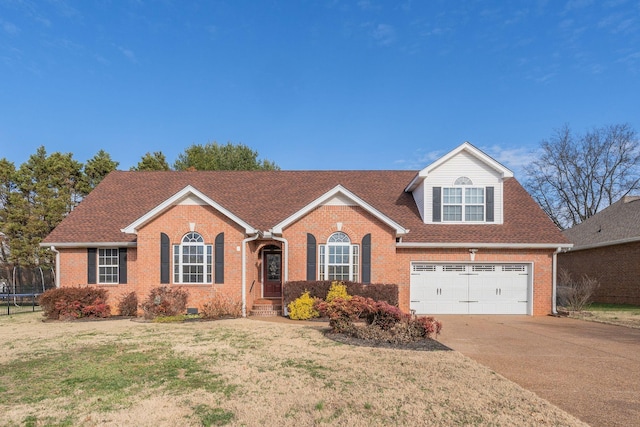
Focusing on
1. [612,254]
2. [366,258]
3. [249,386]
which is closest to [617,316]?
[612,254]

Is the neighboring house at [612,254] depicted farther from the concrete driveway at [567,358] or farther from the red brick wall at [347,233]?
the red brick wall at [347,233]

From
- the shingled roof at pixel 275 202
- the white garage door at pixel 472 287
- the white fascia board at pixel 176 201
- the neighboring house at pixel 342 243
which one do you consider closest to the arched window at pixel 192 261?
the neighboring house at pixel 342 243

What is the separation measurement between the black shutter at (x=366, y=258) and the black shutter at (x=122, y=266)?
9.94 metres

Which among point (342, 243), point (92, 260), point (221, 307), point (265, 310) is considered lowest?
point (265, 310)

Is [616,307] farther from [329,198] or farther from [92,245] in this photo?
[92,245]

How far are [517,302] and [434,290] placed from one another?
11.9 feet

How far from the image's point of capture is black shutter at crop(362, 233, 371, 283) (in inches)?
609

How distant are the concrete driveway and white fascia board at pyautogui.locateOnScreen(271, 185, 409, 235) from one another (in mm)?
4118

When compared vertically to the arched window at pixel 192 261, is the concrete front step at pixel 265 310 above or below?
below

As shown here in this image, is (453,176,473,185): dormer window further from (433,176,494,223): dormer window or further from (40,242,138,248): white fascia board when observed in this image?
(40,242,138,248): white fascia board

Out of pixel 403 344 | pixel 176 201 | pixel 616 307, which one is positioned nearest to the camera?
pixel 403 344

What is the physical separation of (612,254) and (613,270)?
903 mm

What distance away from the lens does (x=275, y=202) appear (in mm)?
19312

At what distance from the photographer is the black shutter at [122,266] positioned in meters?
16.3
